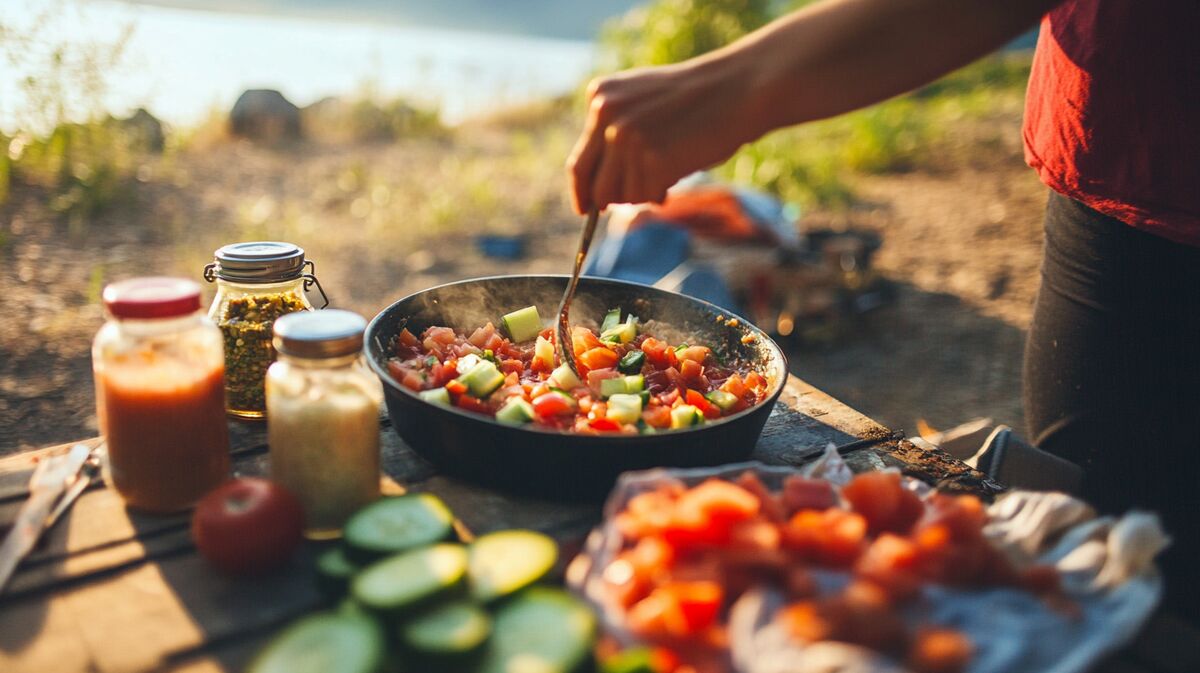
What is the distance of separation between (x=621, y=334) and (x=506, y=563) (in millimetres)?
1130

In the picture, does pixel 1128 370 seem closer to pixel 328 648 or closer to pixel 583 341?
pixel 583 341

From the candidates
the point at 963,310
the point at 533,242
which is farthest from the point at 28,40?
the point at 963,310

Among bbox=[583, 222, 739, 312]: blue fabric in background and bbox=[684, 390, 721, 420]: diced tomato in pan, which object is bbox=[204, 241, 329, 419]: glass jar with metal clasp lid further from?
bbox=[583, 222, 739, 312]: blue fabric in background

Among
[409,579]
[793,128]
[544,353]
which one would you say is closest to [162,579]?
[409,579]

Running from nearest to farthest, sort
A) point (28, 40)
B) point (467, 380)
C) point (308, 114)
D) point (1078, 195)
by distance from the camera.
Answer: point (467, 380) → point (1078, 195) → point (28, 40) → point (308, 114)

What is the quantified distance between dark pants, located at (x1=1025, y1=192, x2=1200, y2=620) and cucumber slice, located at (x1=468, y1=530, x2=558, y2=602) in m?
1.80

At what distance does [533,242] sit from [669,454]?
20.8ft

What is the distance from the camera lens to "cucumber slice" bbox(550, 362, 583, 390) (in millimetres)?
2428

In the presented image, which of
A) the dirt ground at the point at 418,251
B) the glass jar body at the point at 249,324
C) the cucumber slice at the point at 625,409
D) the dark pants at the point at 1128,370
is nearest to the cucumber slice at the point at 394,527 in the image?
the cucumber slice at the point at 625,409

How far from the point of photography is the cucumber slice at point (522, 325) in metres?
2.71

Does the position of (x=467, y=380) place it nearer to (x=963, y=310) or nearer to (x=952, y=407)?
(x=952, y=407)

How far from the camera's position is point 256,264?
2.35 m

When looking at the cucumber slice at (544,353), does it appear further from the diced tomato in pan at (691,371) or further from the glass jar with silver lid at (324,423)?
the glass jar with silver lid at (324,423)

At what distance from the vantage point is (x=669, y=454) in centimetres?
204
